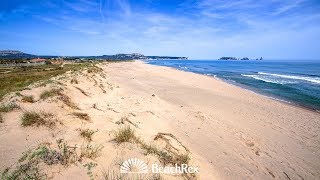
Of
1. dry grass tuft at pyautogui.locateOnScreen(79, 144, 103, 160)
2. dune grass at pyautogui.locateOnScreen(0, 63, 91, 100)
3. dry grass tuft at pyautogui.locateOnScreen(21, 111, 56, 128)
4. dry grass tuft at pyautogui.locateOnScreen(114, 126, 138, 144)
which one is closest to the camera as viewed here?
dry grass tuft at pyautogui.locateOnScreen(79, 144, 103, 160)

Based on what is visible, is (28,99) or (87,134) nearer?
(87,134)

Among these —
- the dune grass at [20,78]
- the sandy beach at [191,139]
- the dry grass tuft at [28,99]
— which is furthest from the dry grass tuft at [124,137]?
the dune grass at [20,78]

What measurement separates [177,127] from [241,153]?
2.93m

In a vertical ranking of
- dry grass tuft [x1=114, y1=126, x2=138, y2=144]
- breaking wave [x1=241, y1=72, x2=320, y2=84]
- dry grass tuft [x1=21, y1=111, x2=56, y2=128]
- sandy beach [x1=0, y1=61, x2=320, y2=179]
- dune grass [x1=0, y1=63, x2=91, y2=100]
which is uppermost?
dry grass tuft [x1=21, y1=111, x2=56, y2=128]
